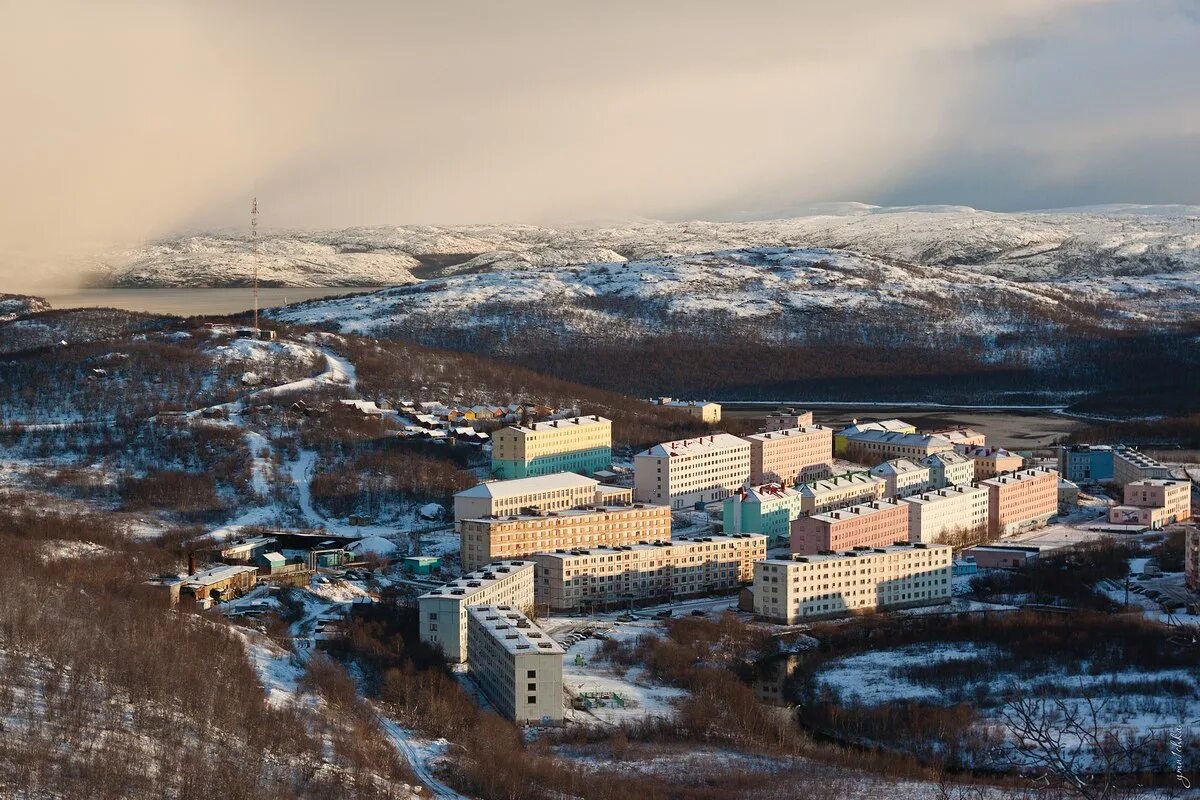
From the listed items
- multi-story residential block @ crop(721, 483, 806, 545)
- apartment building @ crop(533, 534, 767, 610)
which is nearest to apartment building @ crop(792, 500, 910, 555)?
apartment building @ crop(533, 534, 767, 610)

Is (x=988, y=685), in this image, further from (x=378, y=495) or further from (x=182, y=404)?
(x=182, y=404)

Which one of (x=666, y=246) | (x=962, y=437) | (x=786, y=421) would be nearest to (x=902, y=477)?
(x=962, y=437)

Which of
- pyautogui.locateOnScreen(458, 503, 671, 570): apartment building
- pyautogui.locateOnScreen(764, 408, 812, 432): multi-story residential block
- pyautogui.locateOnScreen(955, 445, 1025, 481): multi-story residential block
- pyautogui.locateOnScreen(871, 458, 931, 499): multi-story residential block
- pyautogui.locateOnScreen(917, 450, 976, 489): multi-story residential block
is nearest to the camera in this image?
pyautogui.locateOnScreen(458, 503, 671, 570): apartment building

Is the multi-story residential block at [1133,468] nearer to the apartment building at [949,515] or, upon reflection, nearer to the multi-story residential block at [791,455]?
the apartment building at [949,515]

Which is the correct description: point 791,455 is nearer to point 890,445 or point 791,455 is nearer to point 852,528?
point 890,445

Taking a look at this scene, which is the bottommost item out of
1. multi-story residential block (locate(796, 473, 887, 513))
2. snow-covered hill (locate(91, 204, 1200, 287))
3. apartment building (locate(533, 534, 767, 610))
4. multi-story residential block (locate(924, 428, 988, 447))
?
apartment building (locate(533, 534, 767, 610))

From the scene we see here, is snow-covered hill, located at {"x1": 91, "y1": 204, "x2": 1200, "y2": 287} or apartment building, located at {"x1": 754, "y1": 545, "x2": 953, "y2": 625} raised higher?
snow-covered hill, located at {"x1": 91, "y1": 204, "x2": 1200, "y2": 287}

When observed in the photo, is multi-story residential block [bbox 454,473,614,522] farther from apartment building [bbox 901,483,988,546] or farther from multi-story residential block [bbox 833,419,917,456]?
multi-story residential block [bbox 833,419,917,456]
